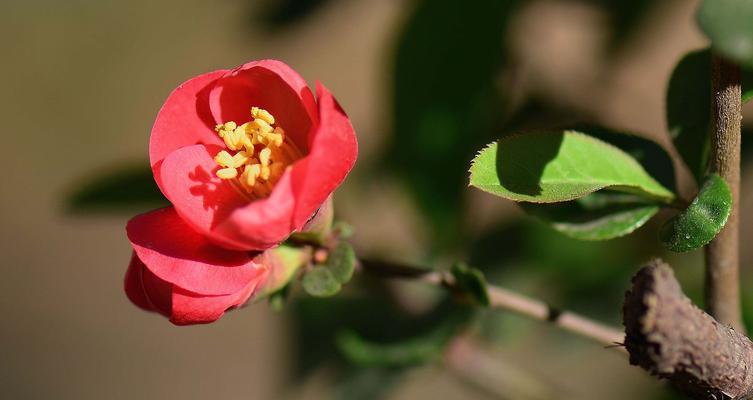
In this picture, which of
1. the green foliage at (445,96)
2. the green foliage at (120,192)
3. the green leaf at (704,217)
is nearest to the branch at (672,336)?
the green leaf at (704,217)

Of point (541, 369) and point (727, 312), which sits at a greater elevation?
point (727, 312)

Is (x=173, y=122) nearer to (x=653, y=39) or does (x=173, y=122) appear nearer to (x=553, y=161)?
(x=553, y=161)

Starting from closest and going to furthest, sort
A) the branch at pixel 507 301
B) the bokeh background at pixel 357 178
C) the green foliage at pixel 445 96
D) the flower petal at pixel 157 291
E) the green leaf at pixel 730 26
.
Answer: the green leaf at pixel 730 26 < the flower petal at pixel 157 291 < the branch at pixel 507 301 < the green foliage at pixel 445 96 < the bokeh background at pixel 357 178

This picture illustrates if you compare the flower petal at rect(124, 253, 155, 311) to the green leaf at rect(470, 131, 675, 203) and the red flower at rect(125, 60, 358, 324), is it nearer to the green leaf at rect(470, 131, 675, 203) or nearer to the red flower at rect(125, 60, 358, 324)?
the red flower at rect(125, 60, 358, 324)

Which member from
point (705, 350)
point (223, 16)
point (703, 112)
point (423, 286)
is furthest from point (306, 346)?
point (223, 16)

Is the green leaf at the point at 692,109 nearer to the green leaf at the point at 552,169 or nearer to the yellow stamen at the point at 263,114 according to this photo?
the green leaf at the point at 552,169

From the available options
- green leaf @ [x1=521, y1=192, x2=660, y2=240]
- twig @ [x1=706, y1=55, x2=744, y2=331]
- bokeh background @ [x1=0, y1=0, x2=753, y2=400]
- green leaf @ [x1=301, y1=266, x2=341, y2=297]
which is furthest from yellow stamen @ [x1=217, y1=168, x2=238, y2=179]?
bokeh background @ [x1=0, y1=0, x2=753, y2=400]
